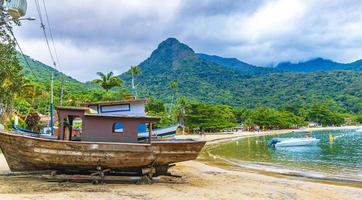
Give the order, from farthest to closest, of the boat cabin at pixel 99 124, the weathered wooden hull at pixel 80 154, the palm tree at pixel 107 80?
1. the palm tree at pixel 107 80
2. the boat cabin at pixel 99 124
3. the weathered wooden hull at pixel 80 154

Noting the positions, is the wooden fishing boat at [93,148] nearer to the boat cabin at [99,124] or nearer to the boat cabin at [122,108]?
the boat cabin at [99,124]

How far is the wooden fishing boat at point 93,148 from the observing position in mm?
14094

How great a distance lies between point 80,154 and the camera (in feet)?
46.2

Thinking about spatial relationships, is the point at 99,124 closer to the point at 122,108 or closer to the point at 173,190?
the point at 122,108

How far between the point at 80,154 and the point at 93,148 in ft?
1.82

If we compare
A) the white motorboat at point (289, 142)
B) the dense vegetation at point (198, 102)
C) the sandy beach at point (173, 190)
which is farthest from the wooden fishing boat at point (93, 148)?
the white motorboat at point (289, 142)

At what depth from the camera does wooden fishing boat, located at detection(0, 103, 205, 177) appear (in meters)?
14.1

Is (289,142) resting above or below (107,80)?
below

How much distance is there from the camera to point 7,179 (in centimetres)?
1449

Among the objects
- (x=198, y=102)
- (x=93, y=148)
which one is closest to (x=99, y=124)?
(x=93, y=148)

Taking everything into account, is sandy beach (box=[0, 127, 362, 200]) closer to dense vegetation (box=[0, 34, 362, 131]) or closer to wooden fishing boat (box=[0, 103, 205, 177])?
wooden fishing boat (box=[0, 103, 205, 177])

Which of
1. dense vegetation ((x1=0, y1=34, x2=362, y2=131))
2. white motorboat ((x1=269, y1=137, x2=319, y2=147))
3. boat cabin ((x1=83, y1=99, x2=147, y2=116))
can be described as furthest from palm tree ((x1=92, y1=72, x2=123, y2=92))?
boat cabin ((x1=83, y1=99, x2=147, y2=116))

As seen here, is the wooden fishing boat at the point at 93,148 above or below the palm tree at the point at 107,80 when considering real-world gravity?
below

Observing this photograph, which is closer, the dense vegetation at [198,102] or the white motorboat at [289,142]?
the white motorboat at [289,142]
